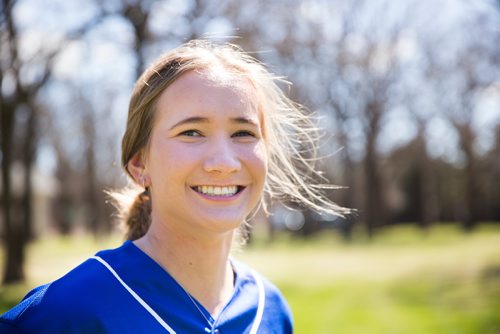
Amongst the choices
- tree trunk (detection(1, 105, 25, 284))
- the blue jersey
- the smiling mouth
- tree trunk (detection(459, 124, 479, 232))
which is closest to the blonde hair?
the smiling mouth

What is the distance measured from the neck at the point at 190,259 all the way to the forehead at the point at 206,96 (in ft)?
1.30

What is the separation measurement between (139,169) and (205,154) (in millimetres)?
359

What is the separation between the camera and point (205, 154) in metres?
1.82

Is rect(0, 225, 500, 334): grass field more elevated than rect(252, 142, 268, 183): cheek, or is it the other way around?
rect(252, 142, 268, 183): cheek

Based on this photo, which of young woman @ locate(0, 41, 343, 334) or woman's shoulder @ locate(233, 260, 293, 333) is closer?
young woman @ locate(0, 41, 343, 334)

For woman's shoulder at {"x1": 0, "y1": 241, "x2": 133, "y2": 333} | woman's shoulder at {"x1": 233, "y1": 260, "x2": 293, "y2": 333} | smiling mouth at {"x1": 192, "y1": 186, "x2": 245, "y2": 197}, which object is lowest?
woman's shoulder at {"x1": 233, "y1": 260, "x2": 293, "y2": 333}

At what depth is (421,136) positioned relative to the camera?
135 feet

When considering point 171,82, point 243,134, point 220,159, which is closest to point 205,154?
point 220,159

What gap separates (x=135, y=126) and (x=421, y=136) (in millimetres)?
40859

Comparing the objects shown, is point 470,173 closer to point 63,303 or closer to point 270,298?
point 270,298

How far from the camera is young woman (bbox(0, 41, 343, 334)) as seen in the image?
1689mm

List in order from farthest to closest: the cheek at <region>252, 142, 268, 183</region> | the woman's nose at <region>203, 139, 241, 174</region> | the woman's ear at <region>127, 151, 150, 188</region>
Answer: the woman's ear at <region>127, 151, 150, 188</region>, the cheek at <region>252, 142, 268, 183</region>, the woman's nose at <region>203, 139, 241, 174</region>

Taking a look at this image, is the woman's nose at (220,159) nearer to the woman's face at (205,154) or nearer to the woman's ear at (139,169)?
the woman's face at (205,154)

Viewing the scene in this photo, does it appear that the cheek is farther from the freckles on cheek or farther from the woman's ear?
the woman's ear
